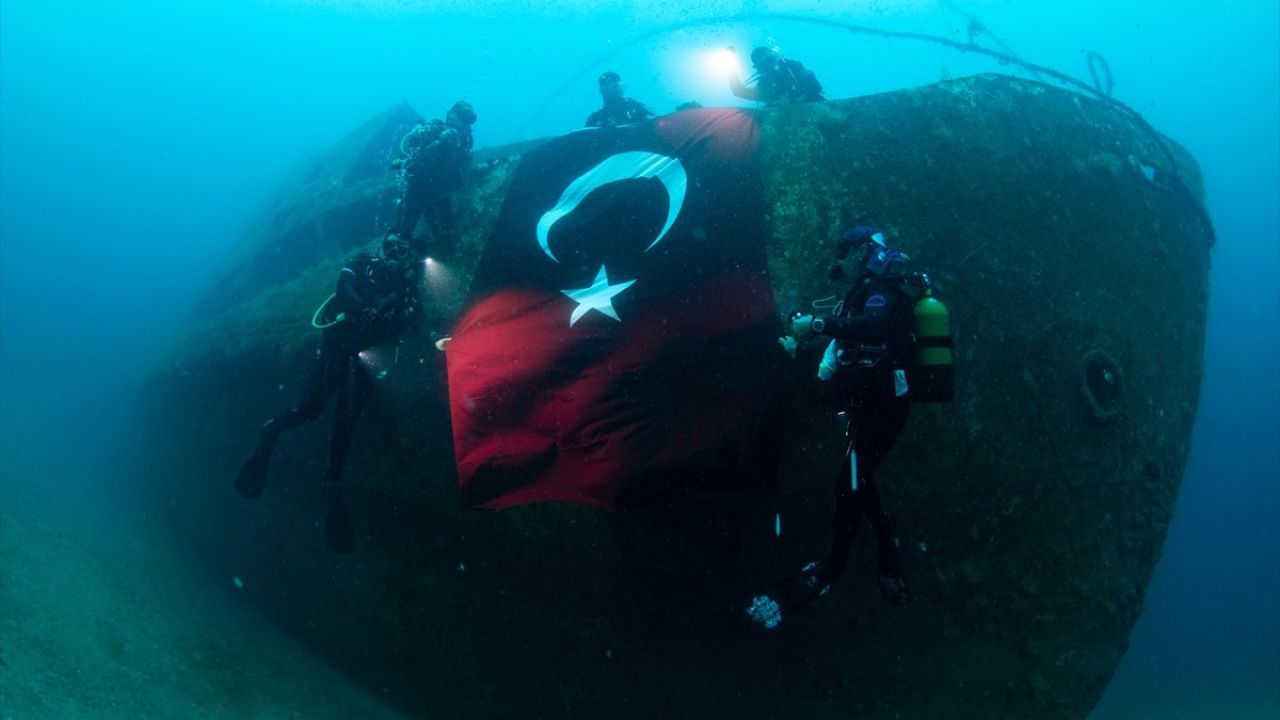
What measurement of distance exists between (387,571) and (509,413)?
268cm

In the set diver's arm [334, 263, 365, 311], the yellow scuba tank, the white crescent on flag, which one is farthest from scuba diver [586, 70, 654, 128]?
the yellow scuba tank

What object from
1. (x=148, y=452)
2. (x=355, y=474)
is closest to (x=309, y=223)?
(x=148, y=452)

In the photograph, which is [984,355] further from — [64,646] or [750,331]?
[64,646]

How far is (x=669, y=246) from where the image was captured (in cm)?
515

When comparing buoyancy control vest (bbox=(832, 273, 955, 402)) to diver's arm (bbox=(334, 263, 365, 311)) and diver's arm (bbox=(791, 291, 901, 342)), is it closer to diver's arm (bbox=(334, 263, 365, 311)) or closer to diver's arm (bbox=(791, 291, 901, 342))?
diver's arm (bbox=(791, 291, 901, 342))

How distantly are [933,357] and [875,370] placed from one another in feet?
1.11

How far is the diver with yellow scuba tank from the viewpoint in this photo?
3529 millimetres

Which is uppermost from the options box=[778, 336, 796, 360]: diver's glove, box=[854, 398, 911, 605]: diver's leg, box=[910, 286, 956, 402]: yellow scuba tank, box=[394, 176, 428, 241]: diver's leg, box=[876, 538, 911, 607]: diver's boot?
box=[394, 176, 428, 241]: diver's leg

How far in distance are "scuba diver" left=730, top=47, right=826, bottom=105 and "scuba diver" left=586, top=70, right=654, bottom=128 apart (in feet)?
5.03

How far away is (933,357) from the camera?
3.52 metres

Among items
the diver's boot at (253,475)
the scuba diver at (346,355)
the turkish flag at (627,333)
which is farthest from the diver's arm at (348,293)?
the diver's boot at (253,475)

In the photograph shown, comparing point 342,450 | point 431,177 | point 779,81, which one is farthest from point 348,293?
point 779,81

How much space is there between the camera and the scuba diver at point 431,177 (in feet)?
20.8

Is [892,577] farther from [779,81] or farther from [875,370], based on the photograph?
[779,81]
